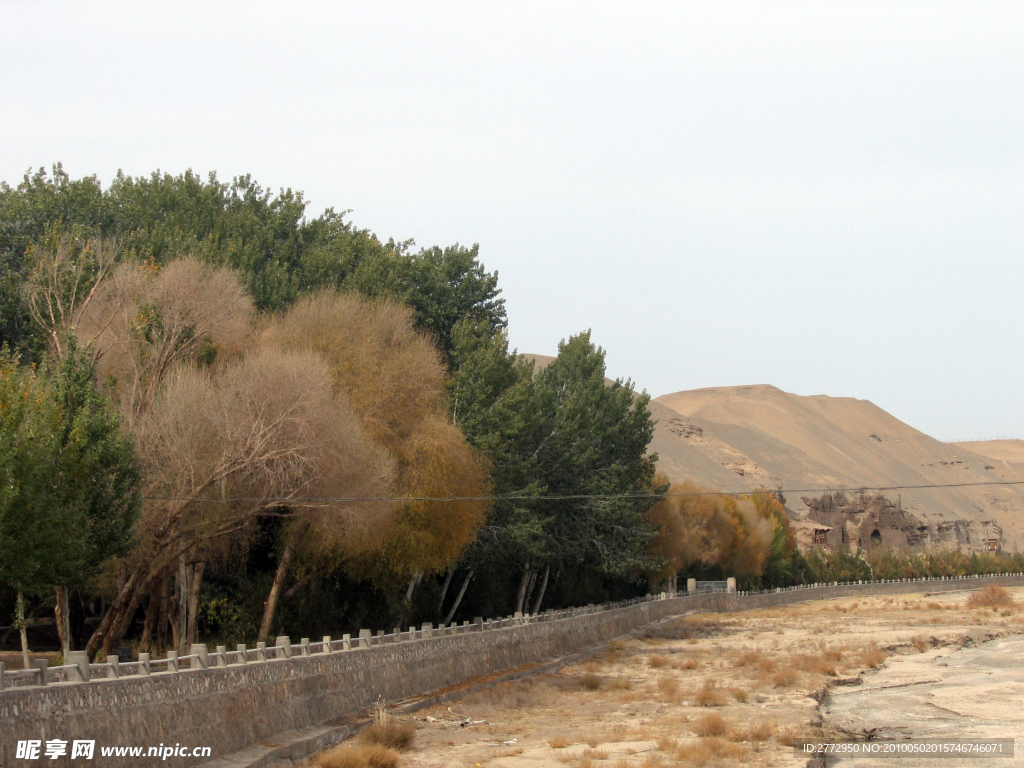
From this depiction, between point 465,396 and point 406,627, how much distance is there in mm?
10649

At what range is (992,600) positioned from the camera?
95125 mm

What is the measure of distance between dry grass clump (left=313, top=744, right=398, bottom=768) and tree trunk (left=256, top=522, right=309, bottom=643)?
13.6m

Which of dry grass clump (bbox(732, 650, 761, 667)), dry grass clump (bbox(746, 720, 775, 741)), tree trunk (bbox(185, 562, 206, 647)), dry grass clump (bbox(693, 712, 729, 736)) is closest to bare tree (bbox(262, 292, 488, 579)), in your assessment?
tree trunk (bbox(185, 562, 206, 647))

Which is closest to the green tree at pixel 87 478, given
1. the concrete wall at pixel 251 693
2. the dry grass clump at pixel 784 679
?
the concrete wall at pixel 251 693

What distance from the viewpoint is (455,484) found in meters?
41.0

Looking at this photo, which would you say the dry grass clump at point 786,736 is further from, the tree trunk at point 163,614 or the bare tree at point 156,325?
the bare tree at point 156,325

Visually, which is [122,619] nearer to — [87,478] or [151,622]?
[151,622]

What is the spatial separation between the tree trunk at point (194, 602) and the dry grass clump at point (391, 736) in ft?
38.2

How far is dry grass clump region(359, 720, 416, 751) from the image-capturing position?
2462 centimetres

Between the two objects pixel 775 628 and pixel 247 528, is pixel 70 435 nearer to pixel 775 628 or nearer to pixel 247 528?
pixel 247 528

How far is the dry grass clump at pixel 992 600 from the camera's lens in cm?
9369

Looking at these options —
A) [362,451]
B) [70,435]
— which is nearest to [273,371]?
[362,451]

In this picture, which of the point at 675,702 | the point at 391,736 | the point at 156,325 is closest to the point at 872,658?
the point at 675,702

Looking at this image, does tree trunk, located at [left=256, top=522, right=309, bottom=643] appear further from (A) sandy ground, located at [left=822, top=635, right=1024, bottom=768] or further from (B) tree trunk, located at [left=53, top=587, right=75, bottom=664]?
(A) sandy ground, located at [left=822, top=635, right=1024, bottom=768]
